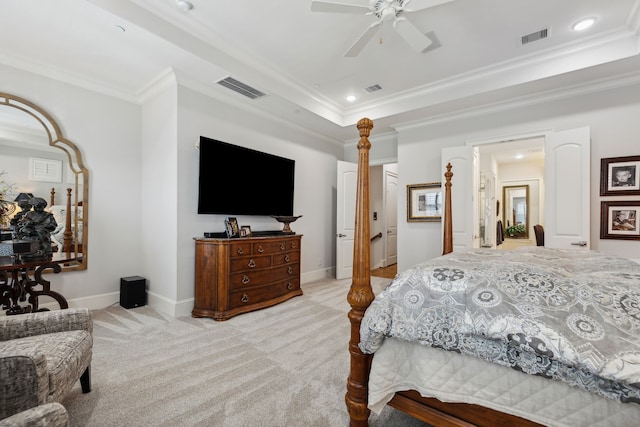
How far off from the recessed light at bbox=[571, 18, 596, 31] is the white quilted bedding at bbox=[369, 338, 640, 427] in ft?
11.3

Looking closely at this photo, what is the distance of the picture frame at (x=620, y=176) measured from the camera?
3.23 metres

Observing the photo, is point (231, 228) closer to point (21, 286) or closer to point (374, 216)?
point (21, 286)

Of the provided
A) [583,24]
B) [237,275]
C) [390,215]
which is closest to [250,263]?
[237,275]

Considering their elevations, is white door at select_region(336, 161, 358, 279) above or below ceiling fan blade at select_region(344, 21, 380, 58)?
below

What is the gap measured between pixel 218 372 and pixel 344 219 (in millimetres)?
3622

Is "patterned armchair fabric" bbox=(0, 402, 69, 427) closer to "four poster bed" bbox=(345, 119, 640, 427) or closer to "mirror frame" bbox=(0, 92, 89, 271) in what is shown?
"four poster bed" bbox=(345, 119, 640, 427)

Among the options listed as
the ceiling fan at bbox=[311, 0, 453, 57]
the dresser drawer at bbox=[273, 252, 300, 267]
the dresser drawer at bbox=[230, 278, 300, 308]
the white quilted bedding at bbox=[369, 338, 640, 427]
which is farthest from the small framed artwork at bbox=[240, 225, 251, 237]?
the white quilted bedding at bbox=[369, 338, 640, 427]

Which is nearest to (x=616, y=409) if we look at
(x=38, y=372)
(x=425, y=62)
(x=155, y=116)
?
(x=38, y=372)

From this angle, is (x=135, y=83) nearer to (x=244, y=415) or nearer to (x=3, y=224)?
(x=3, y=224)

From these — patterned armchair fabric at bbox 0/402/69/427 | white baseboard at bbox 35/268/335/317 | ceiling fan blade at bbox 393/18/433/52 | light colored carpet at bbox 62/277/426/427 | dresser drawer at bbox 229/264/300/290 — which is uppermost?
ceiling fan blade at bbox 393/18/433/52

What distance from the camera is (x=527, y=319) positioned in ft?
3.61

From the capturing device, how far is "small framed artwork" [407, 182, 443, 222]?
452cm

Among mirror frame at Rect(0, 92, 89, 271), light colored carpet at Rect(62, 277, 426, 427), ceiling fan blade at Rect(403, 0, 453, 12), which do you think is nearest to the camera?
light colored carpet at Rect(62, 277, 426, 427)

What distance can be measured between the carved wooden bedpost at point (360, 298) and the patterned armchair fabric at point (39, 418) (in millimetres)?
1154
